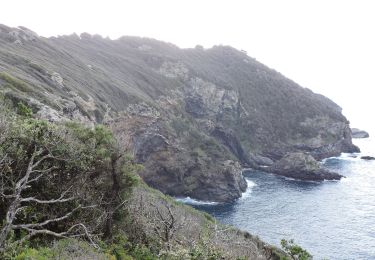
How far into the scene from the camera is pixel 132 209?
25.0 metres

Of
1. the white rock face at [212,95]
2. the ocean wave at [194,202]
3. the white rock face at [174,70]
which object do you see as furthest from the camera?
the white rock face at [174,70]

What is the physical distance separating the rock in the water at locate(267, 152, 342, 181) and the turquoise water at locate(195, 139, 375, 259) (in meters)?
3.21

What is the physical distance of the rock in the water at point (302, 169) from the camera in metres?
112

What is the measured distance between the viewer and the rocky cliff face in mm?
78188

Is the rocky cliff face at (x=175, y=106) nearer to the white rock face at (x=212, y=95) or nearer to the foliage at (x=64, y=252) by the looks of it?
the white rock face at (x=212, y=95)

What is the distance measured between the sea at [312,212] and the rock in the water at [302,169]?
3.02 m

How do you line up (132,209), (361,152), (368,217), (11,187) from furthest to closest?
(361,152)
(368,217)
(132,209)
(11,187)

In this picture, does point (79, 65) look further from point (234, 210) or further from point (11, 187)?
point (11, 187)

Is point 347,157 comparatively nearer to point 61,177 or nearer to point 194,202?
point 194,202

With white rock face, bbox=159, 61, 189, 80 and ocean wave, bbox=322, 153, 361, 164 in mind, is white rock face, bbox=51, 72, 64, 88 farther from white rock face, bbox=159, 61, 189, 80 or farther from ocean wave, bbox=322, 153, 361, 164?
ocean wave, bbox=322, 153, 361, 164

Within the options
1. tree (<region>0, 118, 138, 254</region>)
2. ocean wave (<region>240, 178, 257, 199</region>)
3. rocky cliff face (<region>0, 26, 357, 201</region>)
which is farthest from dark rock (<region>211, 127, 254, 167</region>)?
tree (<region>0, 118, 138, 254</region>)

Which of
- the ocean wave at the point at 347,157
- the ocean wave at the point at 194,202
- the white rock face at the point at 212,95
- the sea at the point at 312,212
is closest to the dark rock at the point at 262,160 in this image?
the sea at the point at 312,212

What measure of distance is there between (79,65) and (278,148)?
254 feet

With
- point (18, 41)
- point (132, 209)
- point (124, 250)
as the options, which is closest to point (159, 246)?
point (124, 250)
